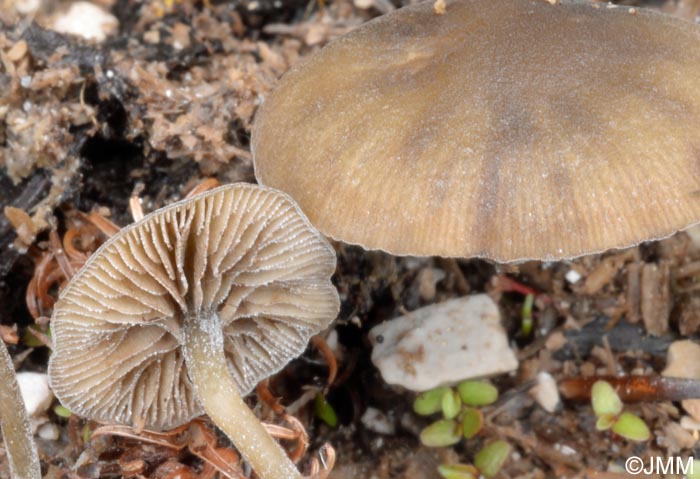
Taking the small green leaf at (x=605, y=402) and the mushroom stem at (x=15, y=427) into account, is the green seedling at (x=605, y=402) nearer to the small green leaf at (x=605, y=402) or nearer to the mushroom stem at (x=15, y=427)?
the small green leaf at (x=605, y=402)

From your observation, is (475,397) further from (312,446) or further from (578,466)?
(312,446)

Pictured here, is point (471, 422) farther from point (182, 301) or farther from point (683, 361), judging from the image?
point (182, 301)

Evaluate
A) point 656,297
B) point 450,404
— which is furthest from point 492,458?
point 656,297

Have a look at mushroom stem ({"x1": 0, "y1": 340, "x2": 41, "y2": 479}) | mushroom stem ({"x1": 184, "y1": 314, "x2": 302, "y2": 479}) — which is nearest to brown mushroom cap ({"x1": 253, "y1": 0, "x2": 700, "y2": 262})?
mushroom stem ({"x1": 184, "y1": 314, "x2": 302, "y2": 479})

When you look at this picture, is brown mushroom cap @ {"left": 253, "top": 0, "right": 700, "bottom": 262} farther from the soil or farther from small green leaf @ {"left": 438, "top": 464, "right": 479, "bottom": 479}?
small green leaf @ {"left": 438, "top": 464, "right": 479, "bottom": 479}

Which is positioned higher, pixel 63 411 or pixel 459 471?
pixel 63 411

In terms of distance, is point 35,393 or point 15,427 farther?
point 35,393
